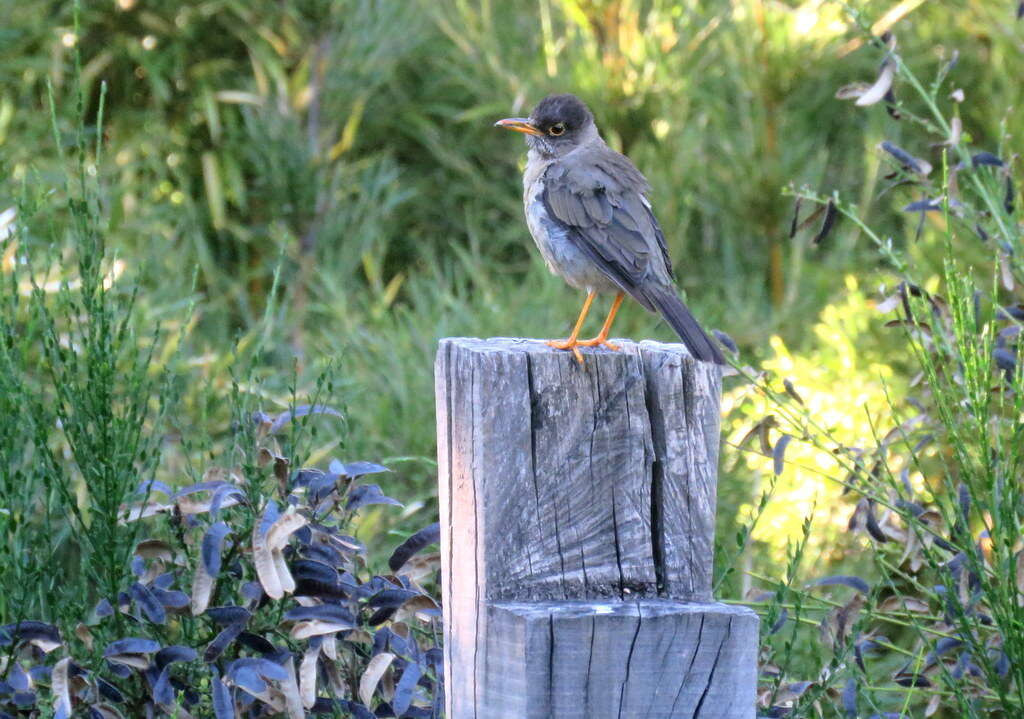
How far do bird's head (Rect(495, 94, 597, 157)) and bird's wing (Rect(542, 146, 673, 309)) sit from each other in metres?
0.27

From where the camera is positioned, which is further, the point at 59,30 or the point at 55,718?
the point at 59,30

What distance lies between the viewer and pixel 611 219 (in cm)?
338

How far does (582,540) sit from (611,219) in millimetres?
1337

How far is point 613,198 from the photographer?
3.45 metres

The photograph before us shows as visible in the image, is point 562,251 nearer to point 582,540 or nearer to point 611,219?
point 611,219

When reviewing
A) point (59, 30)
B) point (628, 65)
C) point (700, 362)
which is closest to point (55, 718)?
point (700, 362)

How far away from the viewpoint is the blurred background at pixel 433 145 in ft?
20.2

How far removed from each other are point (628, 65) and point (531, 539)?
4830 millimetres

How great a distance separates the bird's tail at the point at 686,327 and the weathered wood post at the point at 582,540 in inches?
6.2

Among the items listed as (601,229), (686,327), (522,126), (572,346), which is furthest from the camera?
(522,126)

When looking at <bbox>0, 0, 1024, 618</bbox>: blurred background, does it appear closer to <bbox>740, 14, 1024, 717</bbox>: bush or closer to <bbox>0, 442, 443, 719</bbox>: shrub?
<bbox>740, 14, 1024, 717</bbox>: bush

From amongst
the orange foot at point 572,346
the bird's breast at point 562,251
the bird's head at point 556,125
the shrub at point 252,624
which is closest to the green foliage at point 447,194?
the shrub at point 252,624

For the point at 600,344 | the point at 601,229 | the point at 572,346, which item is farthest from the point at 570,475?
the point at 601,229

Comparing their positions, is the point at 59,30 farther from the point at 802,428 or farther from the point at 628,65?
the point at 802,428
